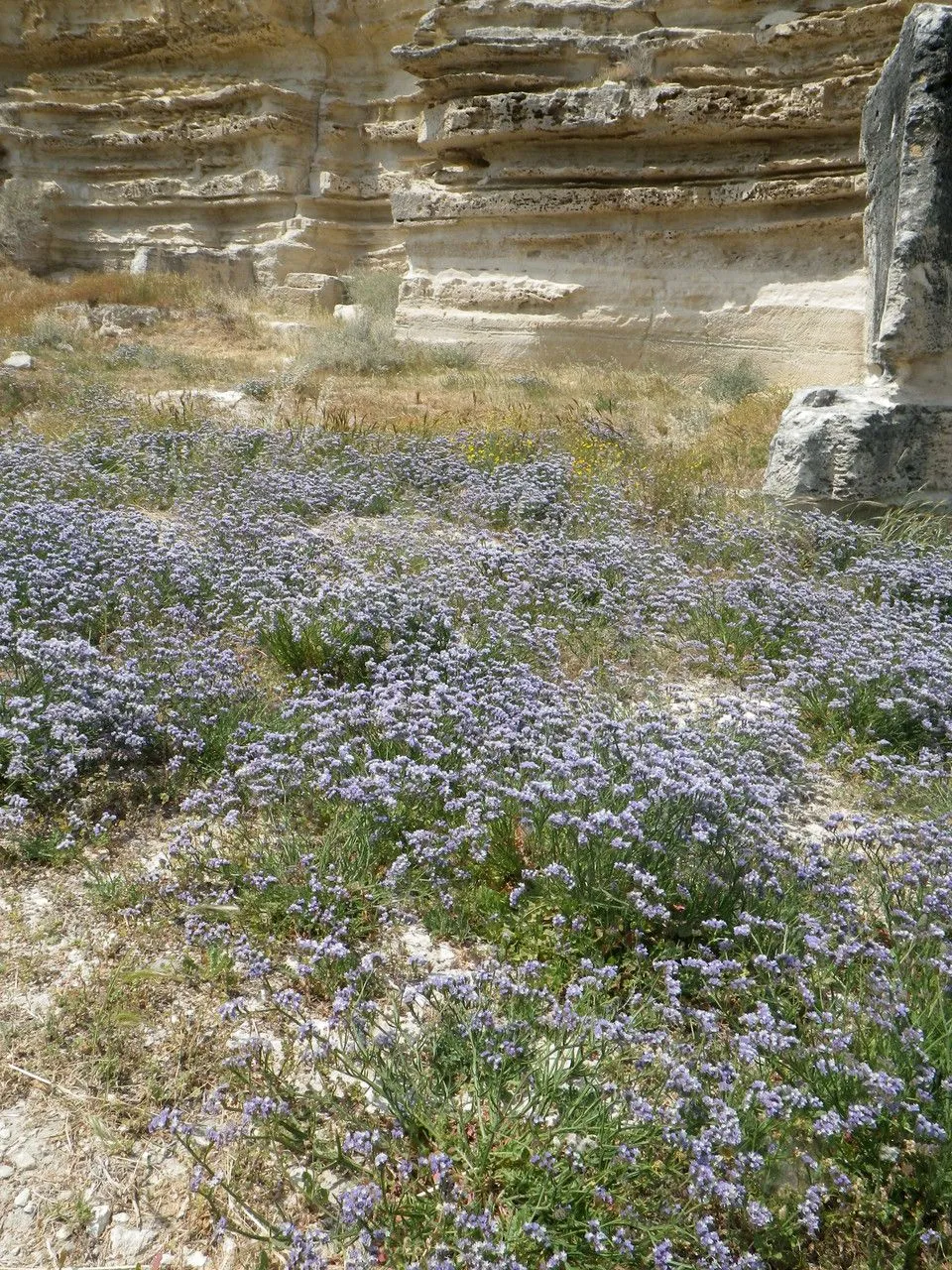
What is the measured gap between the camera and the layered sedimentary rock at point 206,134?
1881 centimetres

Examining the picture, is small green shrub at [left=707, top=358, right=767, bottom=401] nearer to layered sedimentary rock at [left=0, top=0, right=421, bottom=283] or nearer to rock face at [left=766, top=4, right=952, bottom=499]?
rock face at [left=766, top=4, right=952, bottom=499]

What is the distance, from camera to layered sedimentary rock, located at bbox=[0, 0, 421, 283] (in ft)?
61.7

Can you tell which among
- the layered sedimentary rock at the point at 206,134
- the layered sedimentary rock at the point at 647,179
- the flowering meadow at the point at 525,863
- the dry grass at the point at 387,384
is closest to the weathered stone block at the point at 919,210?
the flowering meadow at the point at 525,863

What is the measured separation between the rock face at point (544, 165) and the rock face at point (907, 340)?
19.1 feet

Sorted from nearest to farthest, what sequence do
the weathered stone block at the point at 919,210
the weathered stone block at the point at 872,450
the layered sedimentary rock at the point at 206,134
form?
the weathered stone block at the point at 919,210
the weathered stone block at the point at 872,450
the layered sedimentary rock at the point at 206,134

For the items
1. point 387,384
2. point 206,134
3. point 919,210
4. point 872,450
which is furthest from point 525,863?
point 206,134

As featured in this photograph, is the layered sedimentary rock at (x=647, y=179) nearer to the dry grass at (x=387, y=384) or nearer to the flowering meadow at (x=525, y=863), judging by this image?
the dry grass at (x=387, y=384)

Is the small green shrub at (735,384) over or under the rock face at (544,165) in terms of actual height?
under

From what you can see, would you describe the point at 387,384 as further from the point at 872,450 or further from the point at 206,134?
the point at 206,134

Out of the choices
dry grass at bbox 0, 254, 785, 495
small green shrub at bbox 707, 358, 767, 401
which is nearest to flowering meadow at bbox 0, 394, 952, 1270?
dry grass at bbox 0, 254, 785, 495

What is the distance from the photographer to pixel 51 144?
2111 cm

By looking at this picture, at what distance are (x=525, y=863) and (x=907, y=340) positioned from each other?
211 inches

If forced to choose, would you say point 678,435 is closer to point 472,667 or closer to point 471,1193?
point 472,667

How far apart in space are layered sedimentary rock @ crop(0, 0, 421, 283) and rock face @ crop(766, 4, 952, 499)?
14.6 m
